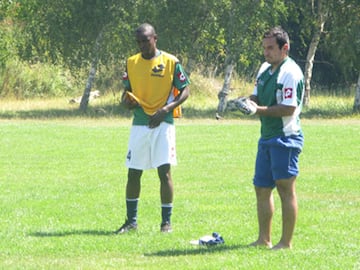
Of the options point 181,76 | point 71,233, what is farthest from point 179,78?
point 71,233

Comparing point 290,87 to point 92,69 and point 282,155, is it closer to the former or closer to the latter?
point 282,155

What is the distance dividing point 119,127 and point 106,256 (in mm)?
20417

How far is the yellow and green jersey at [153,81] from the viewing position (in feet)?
33.6

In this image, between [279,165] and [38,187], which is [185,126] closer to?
[38,187]

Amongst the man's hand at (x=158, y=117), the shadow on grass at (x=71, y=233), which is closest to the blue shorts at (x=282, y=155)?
the man's hand at (x=158, y=117)

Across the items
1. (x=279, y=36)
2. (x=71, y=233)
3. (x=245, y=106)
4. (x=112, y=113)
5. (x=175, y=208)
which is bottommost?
(x=112, y=113)

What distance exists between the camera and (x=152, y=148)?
33.6 ft

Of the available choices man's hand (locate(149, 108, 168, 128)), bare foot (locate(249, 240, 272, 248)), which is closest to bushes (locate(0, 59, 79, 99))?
man's hand (locate(149, 108, 168, 128))

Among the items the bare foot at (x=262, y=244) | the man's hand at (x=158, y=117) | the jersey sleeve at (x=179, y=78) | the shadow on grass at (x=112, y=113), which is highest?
the jersey sleeve at (x=179, y=78)

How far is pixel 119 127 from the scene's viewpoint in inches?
1148

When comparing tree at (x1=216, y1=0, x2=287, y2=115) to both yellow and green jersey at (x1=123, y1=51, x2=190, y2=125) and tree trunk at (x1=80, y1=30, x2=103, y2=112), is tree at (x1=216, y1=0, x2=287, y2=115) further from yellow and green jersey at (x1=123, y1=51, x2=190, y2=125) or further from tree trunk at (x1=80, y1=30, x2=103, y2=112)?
yellow and green jersey at (x1=123, y1=51, x2=190, y2=125)

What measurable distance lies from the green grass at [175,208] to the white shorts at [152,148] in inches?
30.1

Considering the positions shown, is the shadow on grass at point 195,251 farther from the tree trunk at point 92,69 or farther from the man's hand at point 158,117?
the tree trunk at point 92,69

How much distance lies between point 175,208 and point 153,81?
2.56 meters
